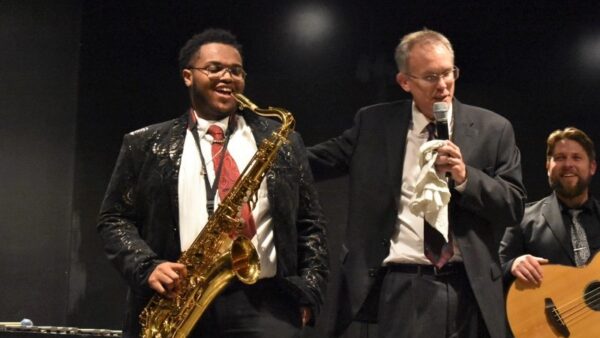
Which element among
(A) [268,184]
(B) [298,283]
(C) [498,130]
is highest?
(C) [498,130]

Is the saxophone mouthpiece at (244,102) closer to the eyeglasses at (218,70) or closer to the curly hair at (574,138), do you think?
the eyeglasses at (218,70)

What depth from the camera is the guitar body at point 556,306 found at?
3992 millimetres

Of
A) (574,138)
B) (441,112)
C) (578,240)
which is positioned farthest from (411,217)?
(574,138)

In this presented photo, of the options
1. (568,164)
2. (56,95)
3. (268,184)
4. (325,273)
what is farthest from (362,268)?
(56,95)

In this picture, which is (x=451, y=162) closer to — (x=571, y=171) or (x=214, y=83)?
(x=214, y=83)

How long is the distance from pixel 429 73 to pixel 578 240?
1.35 m

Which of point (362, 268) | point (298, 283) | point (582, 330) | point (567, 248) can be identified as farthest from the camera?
point (567, 248)

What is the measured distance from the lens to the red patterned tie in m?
3.36

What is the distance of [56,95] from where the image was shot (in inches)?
202

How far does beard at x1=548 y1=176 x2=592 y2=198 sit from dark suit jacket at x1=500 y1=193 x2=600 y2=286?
41mm

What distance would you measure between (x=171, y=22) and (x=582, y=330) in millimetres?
2666

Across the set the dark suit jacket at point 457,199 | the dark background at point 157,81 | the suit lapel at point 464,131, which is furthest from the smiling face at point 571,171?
the suit lapel at point 464,131

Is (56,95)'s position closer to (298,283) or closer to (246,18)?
(246,18)

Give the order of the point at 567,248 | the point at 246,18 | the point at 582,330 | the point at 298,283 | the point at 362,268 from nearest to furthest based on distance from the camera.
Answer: the point at 298,283 → the point at 362,268 → the point at 582,330 → the point at 567,248 → the point at 246,18
